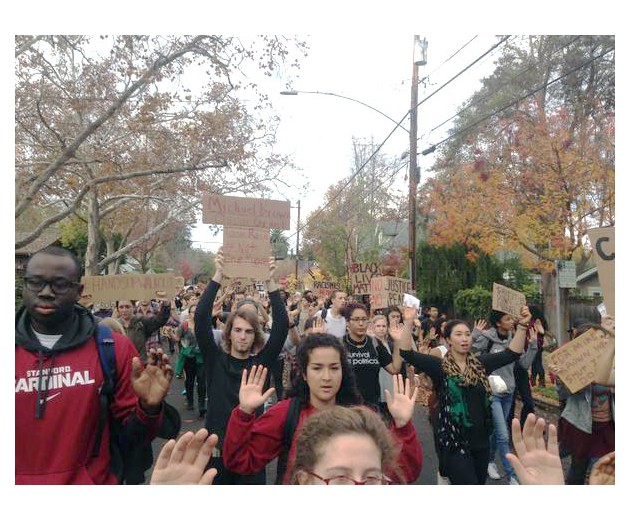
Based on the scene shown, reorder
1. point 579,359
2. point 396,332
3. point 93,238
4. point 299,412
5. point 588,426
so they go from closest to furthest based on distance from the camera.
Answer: point 299,412, point 579,359, point 588,426, point 396,332, point 93,238

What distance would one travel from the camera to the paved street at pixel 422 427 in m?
5.30

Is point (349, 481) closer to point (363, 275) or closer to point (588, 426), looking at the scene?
point (588, 426)

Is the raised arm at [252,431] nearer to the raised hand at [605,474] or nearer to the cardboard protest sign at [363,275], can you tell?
the raised hand at [605,474]

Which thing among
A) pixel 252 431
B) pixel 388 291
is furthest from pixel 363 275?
pixel 252 431

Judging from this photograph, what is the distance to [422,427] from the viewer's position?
757 centimetres

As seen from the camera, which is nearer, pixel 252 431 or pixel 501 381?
pixel 252 431

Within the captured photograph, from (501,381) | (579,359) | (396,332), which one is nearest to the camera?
(579,359)

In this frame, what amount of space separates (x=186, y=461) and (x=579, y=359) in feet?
10.5

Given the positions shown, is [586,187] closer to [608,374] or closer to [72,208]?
[608,374]

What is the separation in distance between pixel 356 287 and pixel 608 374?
6.83 m

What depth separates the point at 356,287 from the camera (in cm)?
1059

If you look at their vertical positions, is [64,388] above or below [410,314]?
below

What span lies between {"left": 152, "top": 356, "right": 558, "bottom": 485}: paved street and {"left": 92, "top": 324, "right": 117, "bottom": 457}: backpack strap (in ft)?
8.25

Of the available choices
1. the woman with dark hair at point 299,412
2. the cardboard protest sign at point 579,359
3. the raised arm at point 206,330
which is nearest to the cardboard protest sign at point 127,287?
the raised arm at point 206,330
